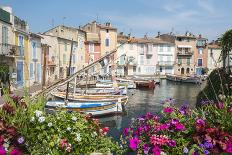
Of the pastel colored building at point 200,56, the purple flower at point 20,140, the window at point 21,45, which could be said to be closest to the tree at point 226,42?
the purple flower at point 20,140

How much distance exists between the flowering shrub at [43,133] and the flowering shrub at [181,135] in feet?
2.16

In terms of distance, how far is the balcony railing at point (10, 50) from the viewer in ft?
105

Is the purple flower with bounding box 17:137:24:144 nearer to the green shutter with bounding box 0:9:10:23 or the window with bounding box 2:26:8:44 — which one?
the window with bounding box 2:26:8:44

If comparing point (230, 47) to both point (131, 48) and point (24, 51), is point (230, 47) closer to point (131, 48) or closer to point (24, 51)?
point (24, 51)

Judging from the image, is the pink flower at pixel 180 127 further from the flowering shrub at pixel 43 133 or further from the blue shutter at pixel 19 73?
the blue shutter at pixel 19 73

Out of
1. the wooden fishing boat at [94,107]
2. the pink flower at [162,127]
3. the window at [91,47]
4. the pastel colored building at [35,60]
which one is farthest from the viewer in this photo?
the window at [91,47]

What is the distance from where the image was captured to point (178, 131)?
5297 millimetres

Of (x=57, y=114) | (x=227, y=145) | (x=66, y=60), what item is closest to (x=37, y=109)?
(x=57, y=114)

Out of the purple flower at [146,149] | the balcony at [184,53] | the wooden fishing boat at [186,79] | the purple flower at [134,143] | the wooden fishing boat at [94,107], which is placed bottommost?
the wooden fishing boat at [94,107]

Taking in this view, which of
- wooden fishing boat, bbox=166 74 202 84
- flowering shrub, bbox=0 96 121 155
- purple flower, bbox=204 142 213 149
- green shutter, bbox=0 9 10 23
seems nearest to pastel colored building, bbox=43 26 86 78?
wooden fishing boat, bbox=166 74 202 84

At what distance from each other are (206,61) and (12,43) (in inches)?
2691

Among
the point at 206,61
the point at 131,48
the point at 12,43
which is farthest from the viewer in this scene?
the point at 206,61

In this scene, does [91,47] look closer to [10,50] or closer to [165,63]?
[165,63]

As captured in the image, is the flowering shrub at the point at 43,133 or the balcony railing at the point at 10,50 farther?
the balcony railing at the point at 10,50
